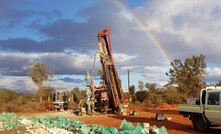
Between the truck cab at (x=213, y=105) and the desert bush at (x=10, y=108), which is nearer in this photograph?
the truck cab at (x=213, y=105)

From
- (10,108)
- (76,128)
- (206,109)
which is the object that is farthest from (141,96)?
(76,128)

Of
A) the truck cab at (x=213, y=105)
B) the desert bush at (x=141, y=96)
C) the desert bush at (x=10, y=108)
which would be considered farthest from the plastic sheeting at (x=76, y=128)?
the desert bush at (x=141, y=96)

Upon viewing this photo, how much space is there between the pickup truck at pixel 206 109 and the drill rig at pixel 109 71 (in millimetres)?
15034

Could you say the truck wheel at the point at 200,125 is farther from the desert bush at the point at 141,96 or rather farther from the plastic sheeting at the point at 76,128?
the desert bush at the point at 141,96

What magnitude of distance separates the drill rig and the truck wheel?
52.5 feet

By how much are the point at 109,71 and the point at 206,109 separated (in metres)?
17.3

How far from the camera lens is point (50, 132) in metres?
17.5

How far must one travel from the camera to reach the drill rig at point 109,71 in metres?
35.0

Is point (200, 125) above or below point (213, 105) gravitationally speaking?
below

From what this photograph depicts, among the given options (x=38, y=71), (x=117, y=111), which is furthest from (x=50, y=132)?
(x=38, y=71)

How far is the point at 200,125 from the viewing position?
19.5m

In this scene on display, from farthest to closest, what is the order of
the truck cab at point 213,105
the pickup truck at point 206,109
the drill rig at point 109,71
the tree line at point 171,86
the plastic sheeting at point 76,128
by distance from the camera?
the tree line at point 171,86 < the drill rig at point 109,71 < the pickup truck at point 206,109 < the truck cab at point 213,105 < the plastic sheeting at point 76,128

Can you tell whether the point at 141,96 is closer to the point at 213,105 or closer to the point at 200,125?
the point at 200,125

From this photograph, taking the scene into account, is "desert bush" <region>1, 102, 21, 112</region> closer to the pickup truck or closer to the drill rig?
the drill rig
